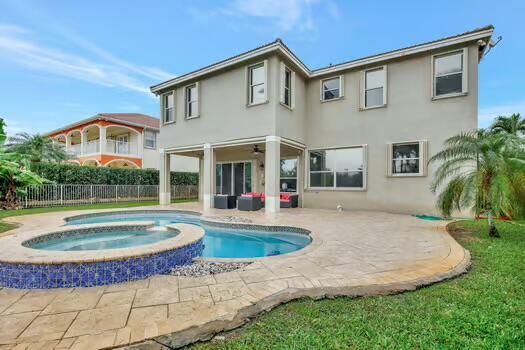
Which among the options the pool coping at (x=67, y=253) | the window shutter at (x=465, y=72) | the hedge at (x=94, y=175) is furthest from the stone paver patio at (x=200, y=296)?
the hedge at (x=94, y=175)

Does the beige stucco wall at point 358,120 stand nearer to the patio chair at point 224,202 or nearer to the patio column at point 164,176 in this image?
the patio column at point 164,176

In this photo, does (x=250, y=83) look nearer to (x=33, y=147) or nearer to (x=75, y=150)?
(x=33, y=147)

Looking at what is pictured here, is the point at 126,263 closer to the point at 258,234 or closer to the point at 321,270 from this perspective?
the point at 321,270

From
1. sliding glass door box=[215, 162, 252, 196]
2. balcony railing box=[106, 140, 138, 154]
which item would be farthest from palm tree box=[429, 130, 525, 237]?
balcony railing box=[106, 140, 138, 154]

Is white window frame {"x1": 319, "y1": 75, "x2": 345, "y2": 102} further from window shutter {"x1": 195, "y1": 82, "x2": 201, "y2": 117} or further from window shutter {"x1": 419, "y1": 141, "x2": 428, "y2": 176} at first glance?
window shutter {"x1": 195, "y1": 82, "x2": 201, "y2": 117}

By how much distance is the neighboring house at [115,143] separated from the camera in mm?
23734

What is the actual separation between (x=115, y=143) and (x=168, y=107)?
11668 millimetres

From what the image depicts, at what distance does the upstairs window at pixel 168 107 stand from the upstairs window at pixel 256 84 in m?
5.96

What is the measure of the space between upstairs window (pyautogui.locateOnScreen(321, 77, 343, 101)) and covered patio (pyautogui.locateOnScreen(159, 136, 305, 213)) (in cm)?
285

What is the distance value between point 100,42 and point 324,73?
14618mm

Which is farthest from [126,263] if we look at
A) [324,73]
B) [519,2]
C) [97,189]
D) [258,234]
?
[519,2]

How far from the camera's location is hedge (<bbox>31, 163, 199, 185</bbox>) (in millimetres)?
15250

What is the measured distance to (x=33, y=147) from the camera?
20500mm

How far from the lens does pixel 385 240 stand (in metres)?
6.53
